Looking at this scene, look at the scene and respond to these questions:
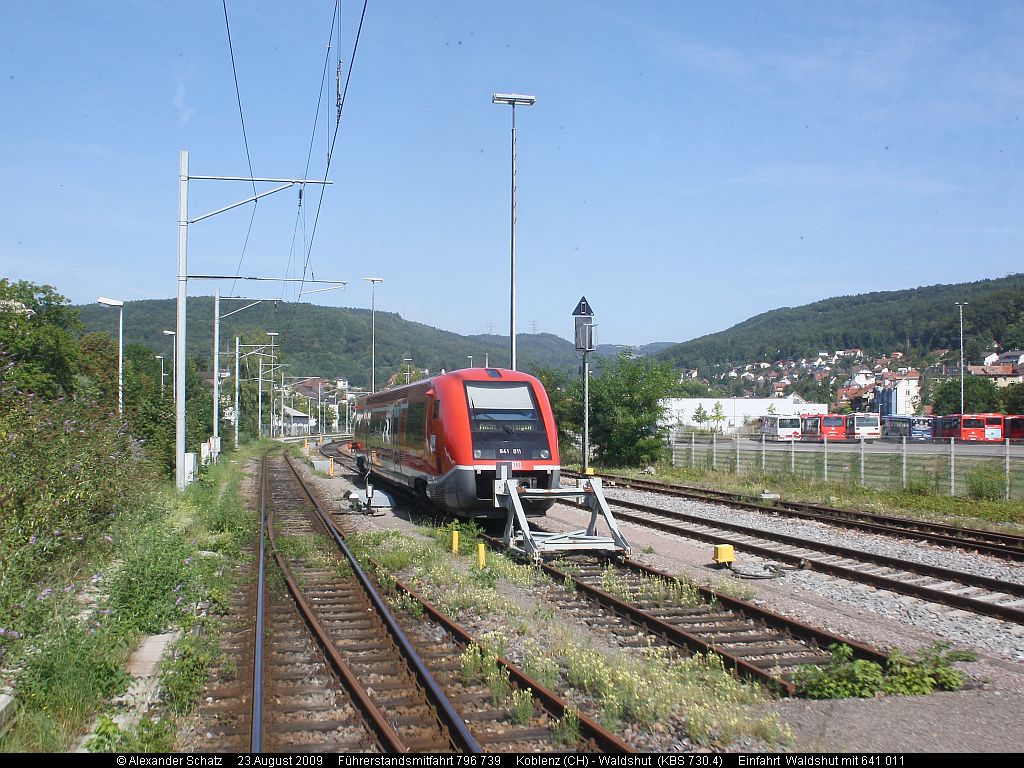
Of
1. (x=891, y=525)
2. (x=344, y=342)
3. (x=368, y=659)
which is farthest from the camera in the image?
(x=344, y=342)

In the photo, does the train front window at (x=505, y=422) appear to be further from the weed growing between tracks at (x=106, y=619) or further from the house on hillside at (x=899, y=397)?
the house on hillside at (x=899, y=397)

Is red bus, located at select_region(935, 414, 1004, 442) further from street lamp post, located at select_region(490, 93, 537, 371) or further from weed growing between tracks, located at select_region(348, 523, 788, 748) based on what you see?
weed growing between tracks, located at select_region(348, 523, 788, 748)

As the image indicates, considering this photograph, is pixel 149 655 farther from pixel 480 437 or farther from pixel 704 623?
pixel 480 437

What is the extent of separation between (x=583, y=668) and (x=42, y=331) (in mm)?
50481

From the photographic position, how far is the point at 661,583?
10578 mm

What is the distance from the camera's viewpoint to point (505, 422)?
15695 mm

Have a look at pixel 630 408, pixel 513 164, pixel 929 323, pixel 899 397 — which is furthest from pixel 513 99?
pixel 929 323

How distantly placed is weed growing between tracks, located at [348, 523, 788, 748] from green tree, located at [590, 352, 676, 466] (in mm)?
20848

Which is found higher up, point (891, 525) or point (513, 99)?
point (513, 99)

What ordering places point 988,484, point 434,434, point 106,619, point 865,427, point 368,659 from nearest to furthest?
point 368,659, point 106,619, point 434,434, point 988,484, point 865,427

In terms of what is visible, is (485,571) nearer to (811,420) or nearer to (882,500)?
(882,500)

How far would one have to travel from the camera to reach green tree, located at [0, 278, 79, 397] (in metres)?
43.7

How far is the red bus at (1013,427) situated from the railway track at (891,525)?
37519 millimetres

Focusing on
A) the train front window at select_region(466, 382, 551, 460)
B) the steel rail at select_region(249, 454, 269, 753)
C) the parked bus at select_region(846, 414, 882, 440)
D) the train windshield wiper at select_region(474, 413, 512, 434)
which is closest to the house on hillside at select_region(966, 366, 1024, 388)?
the parked bus at select_region(846, 414, 882, 440)
